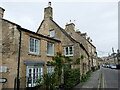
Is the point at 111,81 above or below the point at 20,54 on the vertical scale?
below

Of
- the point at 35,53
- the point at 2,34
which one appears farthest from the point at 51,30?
the point at 2,34

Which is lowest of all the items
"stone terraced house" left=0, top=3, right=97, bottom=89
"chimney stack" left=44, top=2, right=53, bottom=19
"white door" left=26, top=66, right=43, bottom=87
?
"white door" left=26, top=66, right=43, bottom=87

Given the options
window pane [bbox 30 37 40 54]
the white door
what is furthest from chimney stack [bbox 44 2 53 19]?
Result: the white door

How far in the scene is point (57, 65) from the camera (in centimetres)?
1328

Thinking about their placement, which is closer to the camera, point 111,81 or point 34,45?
point 34,45

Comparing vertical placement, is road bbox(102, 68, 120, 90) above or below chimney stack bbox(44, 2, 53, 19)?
below

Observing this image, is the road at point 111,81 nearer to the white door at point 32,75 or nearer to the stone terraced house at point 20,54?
the stone terraced house at point 20,54

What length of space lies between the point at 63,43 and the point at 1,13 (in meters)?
10.6

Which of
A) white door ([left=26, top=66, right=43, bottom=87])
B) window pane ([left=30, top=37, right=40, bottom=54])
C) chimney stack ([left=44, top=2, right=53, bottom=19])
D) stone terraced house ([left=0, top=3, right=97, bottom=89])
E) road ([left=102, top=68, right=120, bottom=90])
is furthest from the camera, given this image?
chimney stack ([left=44, top=2, right=53, bottom=19])

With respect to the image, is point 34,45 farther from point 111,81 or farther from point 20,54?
point 111,81

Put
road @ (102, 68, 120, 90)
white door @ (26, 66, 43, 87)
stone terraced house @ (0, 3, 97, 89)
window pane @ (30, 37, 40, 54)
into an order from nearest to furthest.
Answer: stone terraced house @ (0, 3, 97, 89) < white door @ (26, 66, 43, 87) < window pane @ (30, 37, 40, 54) < road @ (102, 68, 120, 90)

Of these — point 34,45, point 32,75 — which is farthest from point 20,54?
point 32,75

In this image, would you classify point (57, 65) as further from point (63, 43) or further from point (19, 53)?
point (63, 43)

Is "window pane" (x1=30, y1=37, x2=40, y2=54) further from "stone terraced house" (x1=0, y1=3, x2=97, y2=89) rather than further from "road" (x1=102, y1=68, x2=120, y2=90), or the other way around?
"road" (x1=102, y1=68, x2=120, y2=90)
